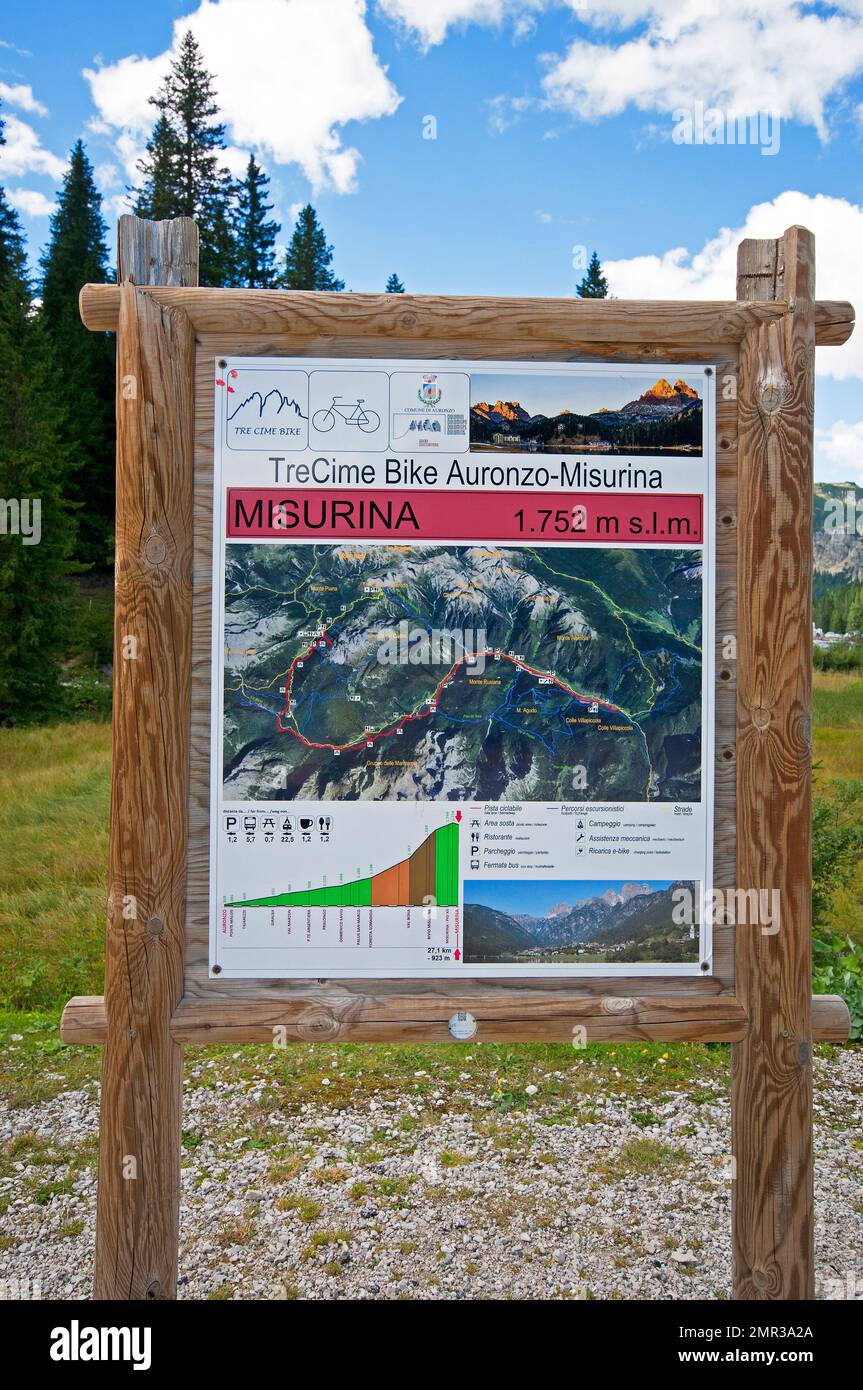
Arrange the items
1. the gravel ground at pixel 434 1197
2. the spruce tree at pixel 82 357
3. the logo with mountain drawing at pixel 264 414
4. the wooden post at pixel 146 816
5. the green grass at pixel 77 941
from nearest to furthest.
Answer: the wooden post at pixel 146 816, the logo with mountain drawing at pixel 264 414, the gravel ground at pixel 434 1197, the green grass at pixel 77 941, the spruce tree at pixel 82 357

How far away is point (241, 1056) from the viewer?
6.50 metres

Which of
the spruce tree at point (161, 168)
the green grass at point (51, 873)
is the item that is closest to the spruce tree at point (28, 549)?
the green grass at point (51, 873)

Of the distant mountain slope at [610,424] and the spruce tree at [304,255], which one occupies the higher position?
the spruce tree at [304,255]

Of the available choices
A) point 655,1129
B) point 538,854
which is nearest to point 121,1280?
point 538,854

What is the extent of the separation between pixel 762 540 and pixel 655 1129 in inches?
161

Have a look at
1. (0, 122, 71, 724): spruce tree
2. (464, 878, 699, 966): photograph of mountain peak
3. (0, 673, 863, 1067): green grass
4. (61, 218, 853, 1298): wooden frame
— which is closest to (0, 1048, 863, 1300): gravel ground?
(0, 673, 863, 1067): green grass

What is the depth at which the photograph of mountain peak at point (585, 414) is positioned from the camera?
10.6ft

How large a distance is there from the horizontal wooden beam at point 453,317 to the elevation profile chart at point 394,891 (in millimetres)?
1953

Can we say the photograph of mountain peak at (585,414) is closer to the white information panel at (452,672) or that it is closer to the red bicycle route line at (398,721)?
the white information panel at (452,672)

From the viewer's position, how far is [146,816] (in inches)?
123

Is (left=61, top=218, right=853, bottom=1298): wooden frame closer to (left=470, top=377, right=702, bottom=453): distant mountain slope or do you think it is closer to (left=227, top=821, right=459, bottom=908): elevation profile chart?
(left=470, top=377, right=702, bottom=453): distant mountain slope

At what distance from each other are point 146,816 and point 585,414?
2272 millimetres

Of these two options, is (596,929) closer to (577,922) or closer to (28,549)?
(577,922)

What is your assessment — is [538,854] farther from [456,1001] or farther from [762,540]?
[762,540]
